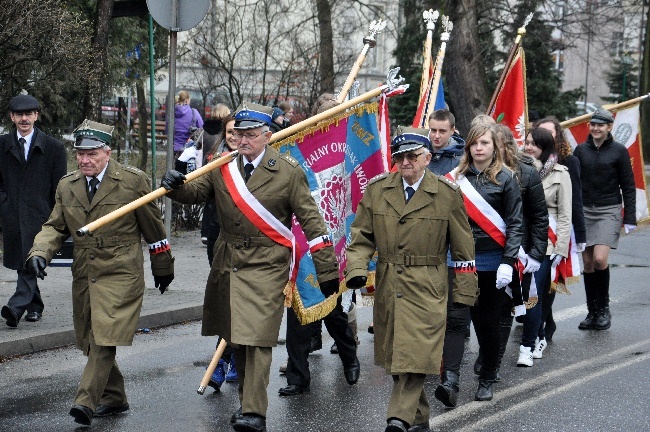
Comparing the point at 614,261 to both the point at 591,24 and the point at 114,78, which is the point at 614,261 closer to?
the point at 114,78

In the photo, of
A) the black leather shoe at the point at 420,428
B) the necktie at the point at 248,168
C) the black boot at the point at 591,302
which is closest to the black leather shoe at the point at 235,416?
the black leather shoe at the point at 420,428

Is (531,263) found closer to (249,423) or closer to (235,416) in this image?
(235,416)

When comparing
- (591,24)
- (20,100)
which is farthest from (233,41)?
(20,100)

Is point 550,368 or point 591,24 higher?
point 591,24

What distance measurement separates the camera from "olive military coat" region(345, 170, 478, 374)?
6.55m

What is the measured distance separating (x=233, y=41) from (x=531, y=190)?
52.0 ft

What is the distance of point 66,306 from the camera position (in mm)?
10734

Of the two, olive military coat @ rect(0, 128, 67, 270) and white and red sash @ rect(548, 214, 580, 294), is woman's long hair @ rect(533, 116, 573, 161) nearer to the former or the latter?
white and red sash @ rect(548, 214, 580, 294)

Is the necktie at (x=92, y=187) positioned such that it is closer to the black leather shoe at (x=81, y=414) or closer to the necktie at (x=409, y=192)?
the black leather shoe at (x=81, y=414)

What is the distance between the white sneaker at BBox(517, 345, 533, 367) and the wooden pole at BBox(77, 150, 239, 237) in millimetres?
3173

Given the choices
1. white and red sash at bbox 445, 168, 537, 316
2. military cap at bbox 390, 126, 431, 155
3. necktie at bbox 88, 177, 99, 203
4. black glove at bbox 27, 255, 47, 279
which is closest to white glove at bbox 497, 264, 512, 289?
white and red sash at bbox 445, 168, 537, 316

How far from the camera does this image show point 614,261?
1544cm

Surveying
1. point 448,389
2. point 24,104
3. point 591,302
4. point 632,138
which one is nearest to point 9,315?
point 24,104

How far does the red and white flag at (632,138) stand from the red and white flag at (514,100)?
4.60ft
